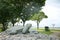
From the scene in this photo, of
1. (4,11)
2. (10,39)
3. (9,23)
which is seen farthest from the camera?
(9,23)

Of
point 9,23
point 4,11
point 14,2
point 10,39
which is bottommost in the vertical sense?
point 10,39

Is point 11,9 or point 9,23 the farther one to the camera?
point 9,23

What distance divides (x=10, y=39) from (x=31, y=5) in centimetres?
483

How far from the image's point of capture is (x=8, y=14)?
10.3 meters

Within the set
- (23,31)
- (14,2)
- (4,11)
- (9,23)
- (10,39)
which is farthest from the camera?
(9,23)

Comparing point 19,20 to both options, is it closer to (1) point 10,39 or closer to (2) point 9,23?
(2) point 9,23

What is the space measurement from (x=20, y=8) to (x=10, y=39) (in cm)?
459

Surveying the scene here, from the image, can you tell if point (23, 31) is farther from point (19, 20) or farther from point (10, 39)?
point (19, 20)

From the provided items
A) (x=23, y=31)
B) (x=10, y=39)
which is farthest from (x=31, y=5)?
(x=10, y=39)

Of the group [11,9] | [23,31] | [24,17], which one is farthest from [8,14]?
[23,31]

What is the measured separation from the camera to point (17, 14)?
10867mm

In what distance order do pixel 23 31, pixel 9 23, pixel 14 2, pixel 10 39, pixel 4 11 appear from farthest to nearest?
1. pixel 9 23
2. pixel 14 2
3. pixel 4 11
4. pixel 23 31
5. pixel 10 39

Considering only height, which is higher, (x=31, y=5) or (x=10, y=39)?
(x=31, y=5)

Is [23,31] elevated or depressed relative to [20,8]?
depressed
